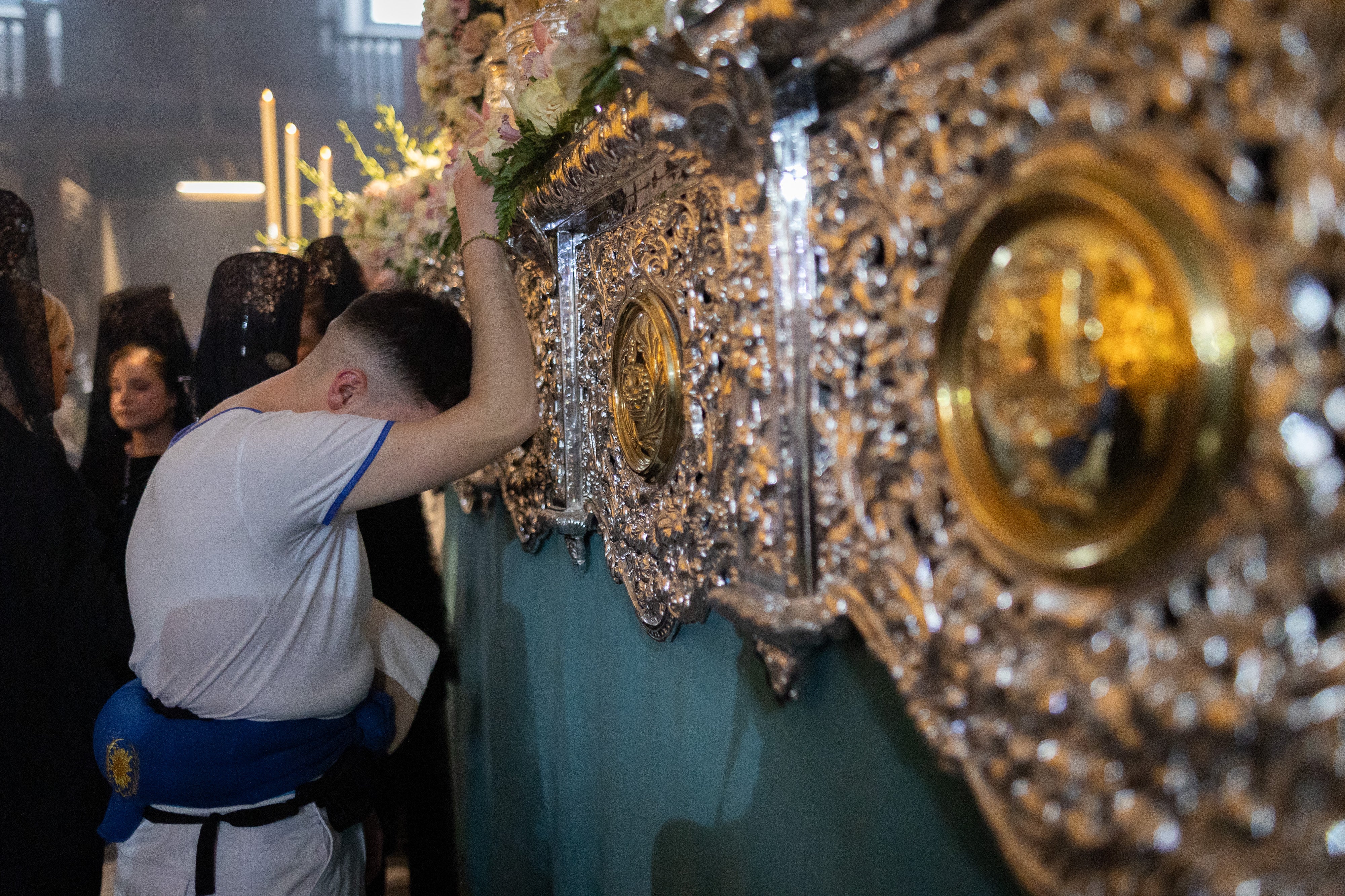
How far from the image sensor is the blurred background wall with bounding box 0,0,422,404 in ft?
12.5

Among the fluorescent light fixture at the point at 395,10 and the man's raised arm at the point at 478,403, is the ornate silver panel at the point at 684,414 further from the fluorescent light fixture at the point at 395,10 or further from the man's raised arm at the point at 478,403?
the fluorescent light fixture at the point at 395,10

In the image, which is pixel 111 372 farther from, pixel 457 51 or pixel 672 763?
pixel 672 763

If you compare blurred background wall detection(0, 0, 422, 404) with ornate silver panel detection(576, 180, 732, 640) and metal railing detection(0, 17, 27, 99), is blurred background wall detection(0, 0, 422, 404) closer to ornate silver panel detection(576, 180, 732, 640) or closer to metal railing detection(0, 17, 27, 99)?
metal railing detection(0, 17, 27, 99)

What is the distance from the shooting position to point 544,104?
1151 millimetres

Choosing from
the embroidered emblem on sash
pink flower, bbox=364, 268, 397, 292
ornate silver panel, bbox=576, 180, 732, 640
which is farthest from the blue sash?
pink flower, bbox=364, 268, 397, 292

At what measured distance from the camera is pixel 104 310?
113 inches

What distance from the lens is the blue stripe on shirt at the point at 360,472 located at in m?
1.26

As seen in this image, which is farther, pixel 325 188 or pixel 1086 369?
pixel 325 188

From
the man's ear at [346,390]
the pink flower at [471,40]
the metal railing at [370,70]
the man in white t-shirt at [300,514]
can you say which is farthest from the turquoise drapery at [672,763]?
the metal railing at [370,70]

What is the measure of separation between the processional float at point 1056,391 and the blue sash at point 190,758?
1001mm

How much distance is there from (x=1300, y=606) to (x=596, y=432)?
1092 millimetres

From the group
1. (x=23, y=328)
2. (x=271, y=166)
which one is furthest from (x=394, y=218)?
(x=23, y=328)

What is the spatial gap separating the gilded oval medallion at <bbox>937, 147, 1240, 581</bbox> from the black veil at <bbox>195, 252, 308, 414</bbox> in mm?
2229

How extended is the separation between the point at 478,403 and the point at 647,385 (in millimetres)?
341
